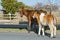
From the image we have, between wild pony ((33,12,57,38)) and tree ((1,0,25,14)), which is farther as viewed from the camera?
tree ((1,0,25,14))

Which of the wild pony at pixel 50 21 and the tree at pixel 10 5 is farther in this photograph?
the tree at pixel 10 5

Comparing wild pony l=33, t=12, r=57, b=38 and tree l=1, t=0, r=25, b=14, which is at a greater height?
tree l=1, t=0, r=25, b=14

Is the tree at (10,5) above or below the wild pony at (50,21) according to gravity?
above

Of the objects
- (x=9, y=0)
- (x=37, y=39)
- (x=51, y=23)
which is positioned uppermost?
(x=9, y=0)

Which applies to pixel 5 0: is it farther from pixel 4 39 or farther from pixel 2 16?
pixel 4 39

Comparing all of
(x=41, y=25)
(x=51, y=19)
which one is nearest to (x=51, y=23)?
(x=51, y=19)

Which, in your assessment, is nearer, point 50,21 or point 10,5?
point 50,21

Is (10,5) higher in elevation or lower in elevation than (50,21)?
higher

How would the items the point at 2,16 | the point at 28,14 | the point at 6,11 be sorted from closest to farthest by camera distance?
the point at 28,14 → the point at 2,16 → the point at 6,11

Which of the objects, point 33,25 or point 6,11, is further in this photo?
point 6,11

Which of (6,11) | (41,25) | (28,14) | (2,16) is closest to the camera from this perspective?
(41,25)

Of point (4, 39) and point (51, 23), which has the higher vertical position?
point (51, 23)

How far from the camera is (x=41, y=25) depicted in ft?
38.7

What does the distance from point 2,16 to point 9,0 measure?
27.0 ft
